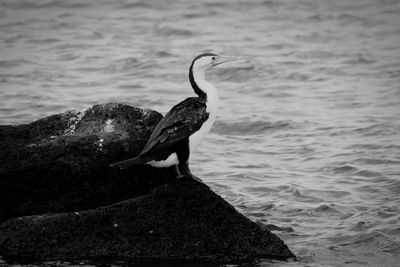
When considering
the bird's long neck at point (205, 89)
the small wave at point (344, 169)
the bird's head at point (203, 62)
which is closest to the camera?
the bird's long neck at point (205, 89)

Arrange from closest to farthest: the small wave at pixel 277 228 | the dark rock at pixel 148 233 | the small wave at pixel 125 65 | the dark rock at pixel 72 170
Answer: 1. the dark rock at pixel 148 233
2. the dark rock at pixel 72 170
3. the small wave at pixel 277 228
4. the small wave at pixel 125 65

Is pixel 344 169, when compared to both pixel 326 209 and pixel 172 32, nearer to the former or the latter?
pixel 326 209

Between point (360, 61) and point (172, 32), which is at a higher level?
point (172, 32)

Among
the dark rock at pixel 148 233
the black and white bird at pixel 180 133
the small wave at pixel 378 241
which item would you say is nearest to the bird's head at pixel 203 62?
the black and white bird at pixel 180 133

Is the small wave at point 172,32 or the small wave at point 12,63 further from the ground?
the small wave at point 172,32

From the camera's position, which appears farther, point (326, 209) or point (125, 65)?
point (125, 65)

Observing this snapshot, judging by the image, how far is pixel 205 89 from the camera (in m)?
7.90

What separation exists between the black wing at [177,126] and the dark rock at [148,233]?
47 cm

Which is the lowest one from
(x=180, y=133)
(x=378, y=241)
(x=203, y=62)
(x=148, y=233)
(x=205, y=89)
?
(x=378, y=241)

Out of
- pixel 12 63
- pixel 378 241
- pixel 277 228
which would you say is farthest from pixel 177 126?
pixel 12 63

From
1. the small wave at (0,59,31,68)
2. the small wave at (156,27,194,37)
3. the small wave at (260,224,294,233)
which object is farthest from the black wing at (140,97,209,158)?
the small wave at (156,27,194,37)

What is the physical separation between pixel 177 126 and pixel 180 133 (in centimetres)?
7

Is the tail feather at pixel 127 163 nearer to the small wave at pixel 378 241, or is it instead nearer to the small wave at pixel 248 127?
the small wave at pixel 378 241

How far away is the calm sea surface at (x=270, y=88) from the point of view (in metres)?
9.07
